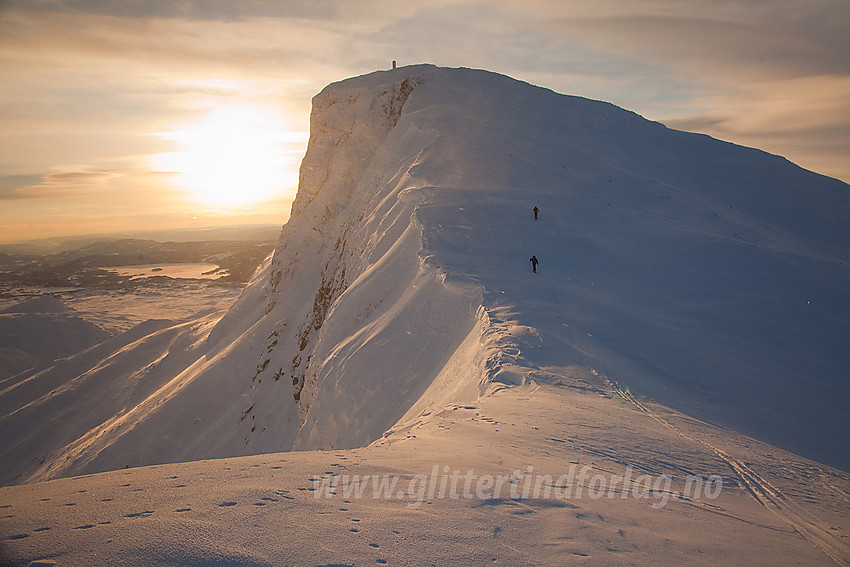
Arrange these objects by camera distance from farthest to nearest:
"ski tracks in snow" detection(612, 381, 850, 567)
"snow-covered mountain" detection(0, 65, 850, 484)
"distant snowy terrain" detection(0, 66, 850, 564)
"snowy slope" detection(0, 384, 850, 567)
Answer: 1. "snow-covered mountain" detection(0, 65, 850, 484)
2. "distant snowy terrain" detection(0, 66, 850, 564)
3. "ski tracks in snow" detection(612, 381, 850, 567)
4. "snowy slope" detection(0, 384, 850, 567)

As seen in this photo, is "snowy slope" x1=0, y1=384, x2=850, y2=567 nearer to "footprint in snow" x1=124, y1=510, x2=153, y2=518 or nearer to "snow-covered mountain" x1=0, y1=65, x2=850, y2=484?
"footprint in snow" x1=124, y1=510, x2=153, y2=518

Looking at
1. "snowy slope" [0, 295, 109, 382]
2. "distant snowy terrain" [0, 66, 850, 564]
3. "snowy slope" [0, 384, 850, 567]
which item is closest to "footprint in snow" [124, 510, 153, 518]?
"snowy slope" [0, 384, 850, 567]

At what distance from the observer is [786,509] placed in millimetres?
5297

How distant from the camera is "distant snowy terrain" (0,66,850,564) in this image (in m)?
9.01

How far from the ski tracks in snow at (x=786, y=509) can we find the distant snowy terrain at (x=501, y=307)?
4 centimetres

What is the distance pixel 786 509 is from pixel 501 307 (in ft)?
24.0

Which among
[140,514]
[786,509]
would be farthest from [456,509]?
[786,509]

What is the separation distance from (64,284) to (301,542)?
141m

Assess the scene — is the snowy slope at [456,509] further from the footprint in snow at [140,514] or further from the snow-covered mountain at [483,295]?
the snow-covered mountain at [483,295]

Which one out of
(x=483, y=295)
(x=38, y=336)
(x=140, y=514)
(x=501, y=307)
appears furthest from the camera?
(x=38, y=336)

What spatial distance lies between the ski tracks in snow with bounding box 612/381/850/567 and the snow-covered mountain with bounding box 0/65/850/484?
2.09m

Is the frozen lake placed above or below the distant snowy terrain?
below

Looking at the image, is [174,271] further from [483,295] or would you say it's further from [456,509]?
[456,509]

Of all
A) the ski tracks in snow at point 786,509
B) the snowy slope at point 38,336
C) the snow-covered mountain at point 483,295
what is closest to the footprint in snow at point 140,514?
the snow-covered mountain at point 483,295
